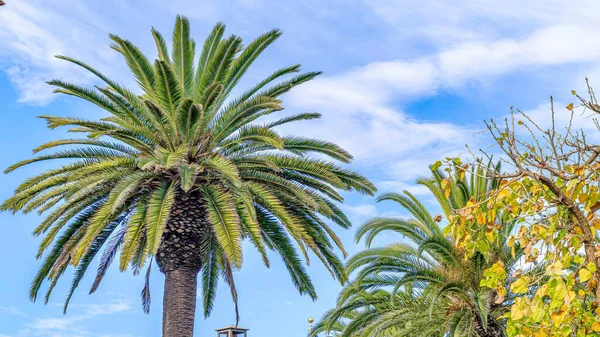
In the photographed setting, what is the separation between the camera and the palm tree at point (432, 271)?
18531mm

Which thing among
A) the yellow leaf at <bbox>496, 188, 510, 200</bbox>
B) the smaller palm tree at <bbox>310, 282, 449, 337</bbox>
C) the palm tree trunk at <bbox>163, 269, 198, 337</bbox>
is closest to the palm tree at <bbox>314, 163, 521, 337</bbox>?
the smaller palm tree at <bbox>310, 282, 449, 337</bbox>

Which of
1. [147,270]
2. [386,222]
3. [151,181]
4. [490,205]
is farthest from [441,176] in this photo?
[490,205]

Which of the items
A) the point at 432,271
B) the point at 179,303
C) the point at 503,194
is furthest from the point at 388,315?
the point at 503,194

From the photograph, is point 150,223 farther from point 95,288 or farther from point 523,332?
point 523,332

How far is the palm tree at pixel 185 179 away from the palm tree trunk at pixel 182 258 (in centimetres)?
3

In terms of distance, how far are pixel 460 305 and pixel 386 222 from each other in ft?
10.0

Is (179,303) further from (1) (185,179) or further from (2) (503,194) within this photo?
(2) (503,194)

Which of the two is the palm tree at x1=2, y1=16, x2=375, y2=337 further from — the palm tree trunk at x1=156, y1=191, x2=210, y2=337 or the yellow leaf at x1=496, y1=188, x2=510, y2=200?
the yellow leaf at x1=496, y1=188, x2=510, y2=200

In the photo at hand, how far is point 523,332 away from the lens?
6707mm

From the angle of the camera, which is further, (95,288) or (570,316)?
(95,288)

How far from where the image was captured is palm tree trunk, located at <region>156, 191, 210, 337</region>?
53.2 feet

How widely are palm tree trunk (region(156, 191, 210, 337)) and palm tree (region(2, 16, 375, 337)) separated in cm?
3

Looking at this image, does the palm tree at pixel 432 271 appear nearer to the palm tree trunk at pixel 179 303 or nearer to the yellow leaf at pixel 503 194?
the palm tree trunk at pixel 179 303

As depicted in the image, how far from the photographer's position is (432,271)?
19.4m
